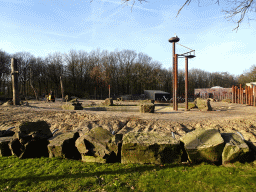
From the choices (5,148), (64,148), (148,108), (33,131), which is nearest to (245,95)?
(148,108)

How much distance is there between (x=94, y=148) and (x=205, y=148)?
224cm

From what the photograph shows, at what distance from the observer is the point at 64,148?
3711 millimetres

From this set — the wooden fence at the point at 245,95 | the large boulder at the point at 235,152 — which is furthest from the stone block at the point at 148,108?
the wooden fence at the point at 245,95

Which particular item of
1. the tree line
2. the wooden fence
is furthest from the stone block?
the tree line

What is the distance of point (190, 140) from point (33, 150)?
344 centimetres

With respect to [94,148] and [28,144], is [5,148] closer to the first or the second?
[28,144]

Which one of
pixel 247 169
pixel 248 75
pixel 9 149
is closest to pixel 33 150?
pixel 9 149

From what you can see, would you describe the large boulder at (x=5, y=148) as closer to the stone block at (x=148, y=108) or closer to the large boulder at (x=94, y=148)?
the large boulder at (x=94, y=148)

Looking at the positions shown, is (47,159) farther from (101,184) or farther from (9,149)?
(101,184)

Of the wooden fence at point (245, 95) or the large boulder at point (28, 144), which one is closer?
the large boulder at point (28, 144)

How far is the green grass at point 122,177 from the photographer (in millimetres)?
2650

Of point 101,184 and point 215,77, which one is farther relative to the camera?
point 215,77

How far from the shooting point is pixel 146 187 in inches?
104

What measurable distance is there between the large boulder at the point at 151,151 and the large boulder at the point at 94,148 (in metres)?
0.40
